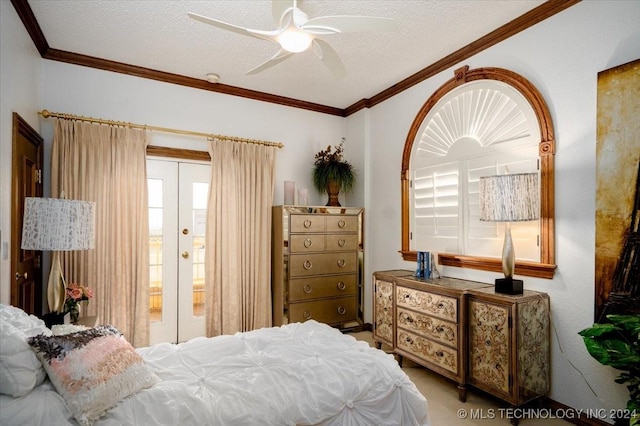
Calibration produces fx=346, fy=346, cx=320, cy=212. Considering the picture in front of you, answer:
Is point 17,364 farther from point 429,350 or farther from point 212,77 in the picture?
point 212,77

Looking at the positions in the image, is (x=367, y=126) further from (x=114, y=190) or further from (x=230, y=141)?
(x=114, y=190)

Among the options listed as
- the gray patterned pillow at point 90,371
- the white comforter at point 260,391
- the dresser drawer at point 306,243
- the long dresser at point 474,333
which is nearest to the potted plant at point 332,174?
the dresser drawer at point 306,243

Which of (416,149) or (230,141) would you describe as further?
(230,141)

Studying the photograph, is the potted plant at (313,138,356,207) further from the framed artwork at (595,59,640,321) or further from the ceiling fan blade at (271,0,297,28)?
the framed artwork at (595,59,640,321)

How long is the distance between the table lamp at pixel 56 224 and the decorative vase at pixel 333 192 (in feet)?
8.62

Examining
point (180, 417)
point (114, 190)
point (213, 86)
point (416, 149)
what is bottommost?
point (180, 417)

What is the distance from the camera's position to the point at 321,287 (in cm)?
408

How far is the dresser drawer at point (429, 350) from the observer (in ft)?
8.88

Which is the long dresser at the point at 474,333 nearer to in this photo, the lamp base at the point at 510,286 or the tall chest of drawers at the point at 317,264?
the lamp base at the point at 510,286

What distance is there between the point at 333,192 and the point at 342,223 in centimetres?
42

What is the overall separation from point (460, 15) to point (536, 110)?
3.03 feet

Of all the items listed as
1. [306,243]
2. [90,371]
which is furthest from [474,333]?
[90,371]

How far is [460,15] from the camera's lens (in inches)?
104

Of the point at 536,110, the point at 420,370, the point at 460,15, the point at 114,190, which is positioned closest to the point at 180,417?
the point at 420,370
